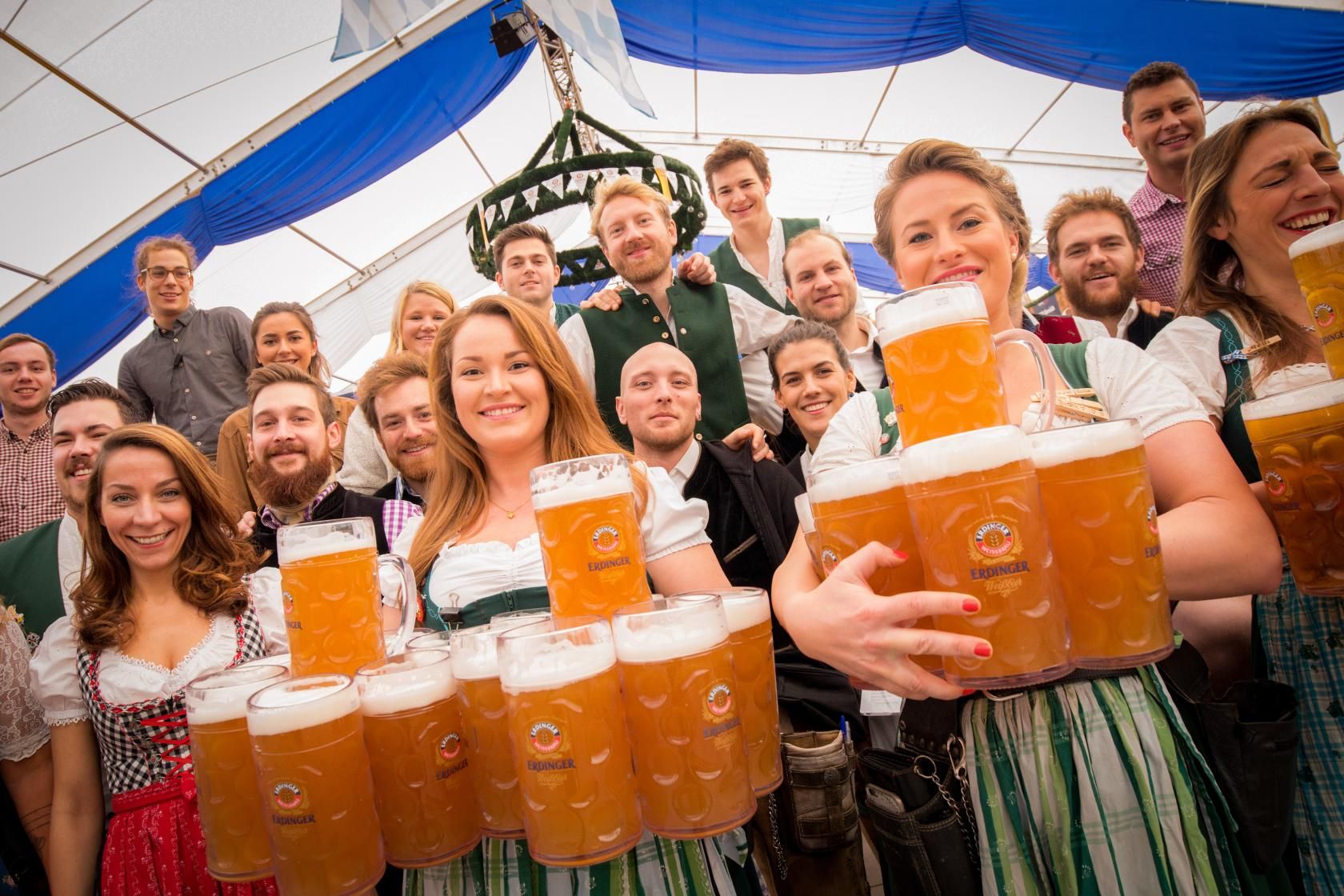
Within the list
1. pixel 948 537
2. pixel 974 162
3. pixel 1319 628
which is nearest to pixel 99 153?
pixel 974 162

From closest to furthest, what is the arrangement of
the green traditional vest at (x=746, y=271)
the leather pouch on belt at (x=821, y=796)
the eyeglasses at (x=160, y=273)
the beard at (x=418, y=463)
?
the leather pouch on belt at (x=821, y=796) → the beard at (x=418, y=463) → the eyeglasses at (x=160, y=273) → the green traditional vest at (x=746, y=271)

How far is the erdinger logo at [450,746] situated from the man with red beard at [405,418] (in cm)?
191

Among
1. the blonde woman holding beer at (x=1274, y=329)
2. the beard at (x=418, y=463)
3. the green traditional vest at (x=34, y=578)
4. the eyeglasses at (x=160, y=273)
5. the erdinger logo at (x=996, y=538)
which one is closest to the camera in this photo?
the erdinger logo at (x=996, y=538)

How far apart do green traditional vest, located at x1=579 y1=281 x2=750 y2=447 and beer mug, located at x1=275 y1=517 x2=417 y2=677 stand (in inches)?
78.0

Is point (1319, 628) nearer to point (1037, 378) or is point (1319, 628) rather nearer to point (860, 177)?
point (1037, 378)

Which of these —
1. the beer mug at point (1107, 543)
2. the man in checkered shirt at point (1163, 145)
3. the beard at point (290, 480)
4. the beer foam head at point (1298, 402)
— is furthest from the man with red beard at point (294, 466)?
the man in checkered shirt at point (1163, 145)

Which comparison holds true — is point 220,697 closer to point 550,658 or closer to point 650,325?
point 550,658

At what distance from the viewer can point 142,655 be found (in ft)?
5.76

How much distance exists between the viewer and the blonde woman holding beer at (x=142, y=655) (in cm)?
163

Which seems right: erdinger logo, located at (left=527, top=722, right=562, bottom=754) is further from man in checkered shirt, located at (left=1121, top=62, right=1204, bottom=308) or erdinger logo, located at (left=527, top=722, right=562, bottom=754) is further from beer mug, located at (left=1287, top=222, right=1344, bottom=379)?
man in checkered shirt, located at (left=1121, top=62, right=1204, bottom=308)

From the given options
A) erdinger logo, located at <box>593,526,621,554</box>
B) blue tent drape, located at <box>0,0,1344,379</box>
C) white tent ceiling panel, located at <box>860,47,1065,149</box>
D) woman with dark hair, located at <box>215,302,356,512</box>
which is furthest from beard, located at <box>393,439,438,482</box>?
white tent ceiling panel, located at <box>860,47,1065,149</box>

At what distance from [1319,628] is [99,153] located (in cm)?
702

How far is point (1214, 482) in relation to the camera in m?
0.98

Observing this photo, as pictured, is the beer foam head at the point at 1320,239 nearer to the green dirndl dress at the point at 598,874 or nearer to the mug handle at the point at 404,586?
the green dirndl dress at the point at 598,874
